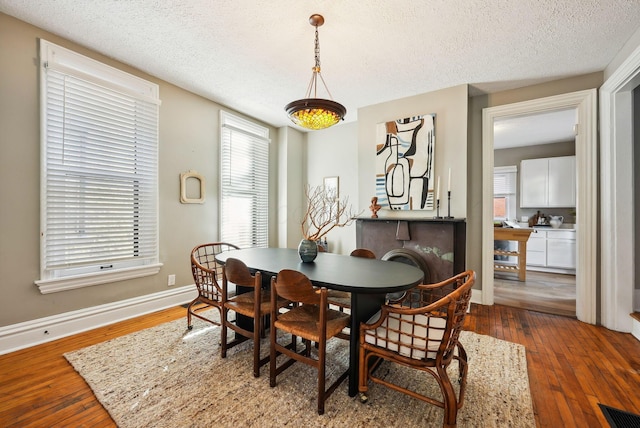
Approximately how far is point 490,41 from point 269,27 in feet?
6.34

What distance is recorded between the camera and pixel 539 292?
3.99 metres

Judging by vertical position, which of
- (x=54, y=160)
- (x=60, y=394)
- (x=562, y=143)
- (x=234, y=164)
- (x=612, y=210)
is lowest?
(x=60, y=394)

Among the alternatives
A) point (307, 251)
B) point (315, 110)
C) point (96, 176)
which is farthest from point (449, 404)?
point (96, 176)

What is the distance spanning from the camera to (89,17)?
2.19 metres

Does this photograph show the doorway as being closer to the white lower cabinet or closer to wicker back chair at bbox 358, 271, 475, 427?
the white lower cabinet

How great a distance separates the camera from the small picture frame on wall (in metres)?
4.63

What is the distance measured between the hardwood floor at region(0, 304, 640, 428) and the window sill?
447mm

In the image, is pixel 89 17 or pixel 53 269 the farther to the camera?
pixel 53 269

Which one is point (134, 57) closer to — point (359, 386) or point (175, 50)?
point (175, 50)

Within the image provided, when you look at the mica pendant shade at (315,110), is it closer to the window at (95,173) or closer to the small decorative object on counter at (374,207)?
the small decorative object on counter at (374,207)

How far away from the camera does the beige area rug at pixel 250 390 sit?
1.49 m

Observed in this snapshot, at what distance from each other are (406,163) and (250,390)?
299 cm

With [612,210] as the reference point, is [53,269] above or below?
below

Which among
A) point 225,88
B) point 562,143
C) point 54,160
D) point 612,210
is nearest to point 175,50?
point 225,88
